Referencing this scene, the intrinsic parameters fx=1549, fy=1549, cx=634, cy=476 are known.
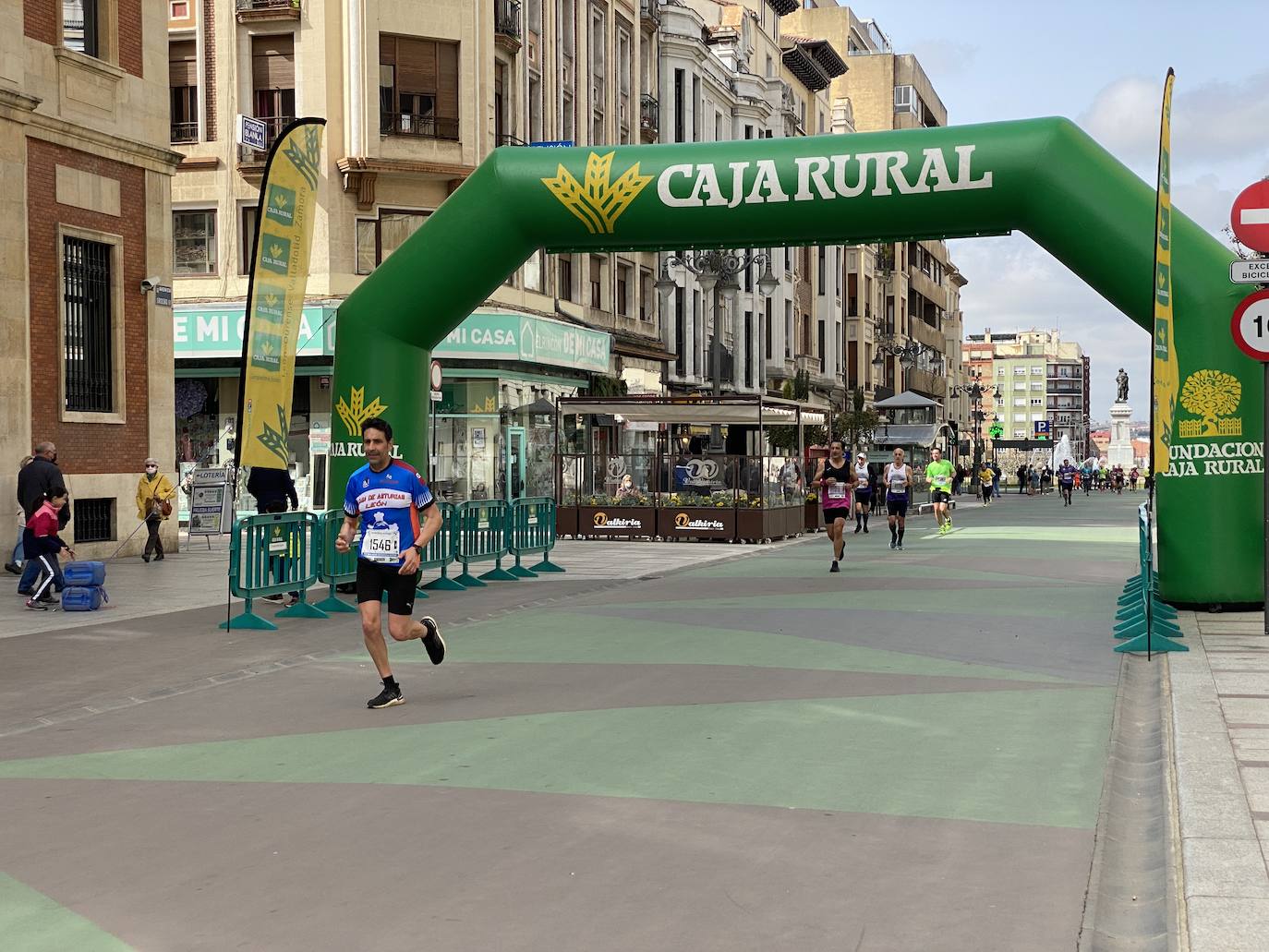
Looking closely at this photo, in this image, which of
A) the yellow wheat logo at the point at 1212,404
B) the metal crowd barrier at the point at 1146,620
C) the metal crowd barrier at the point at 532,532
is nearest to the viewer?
the metal crowd barrier at the point at 1146,620

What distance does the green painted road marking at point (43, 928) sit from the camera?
4761 mm

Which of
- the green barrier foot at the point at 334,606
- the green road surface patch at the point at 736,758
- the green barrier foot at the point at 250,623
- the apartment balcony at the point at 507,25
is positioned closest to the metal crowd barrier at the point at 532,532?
the green barrier foot at the point at 334,606

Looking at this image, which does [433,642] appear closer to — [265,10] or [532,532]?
[532,532]

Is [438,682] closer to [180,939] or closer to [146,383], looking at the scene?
[180,939]

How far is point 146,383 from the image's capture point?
77.5 ft

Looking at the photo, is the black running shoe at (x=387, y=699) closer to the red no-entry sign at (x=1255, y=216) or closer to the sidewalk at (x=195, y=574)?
the sidewalk at (x=195, y=574)

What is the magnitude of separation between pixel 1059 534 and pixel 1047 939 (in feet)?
88.9

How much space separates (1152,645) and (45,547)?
10.6 m

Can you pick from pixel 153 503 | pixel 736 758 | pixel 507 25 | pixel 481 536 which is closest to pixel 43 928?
pixel 736 758

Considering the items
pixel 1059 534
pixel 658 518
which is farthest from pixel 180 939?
pixel 1059 534

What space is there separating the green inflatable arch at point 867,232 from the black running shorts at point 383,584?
703 centimetres

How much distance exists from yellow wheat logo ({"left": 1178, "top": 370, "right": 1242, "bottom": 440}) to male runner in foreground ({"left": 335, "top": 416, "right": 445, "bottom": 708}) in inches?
308

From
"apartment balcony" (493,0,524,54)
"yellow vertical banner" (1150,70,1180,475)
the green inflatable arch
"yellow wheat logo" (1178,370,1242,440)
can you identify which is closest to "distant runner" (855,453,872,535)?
"apartment balcony" (493,0,524,54)

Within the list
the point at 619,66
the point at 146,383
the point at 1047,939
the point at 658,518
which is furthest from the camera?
the point at 619,66
